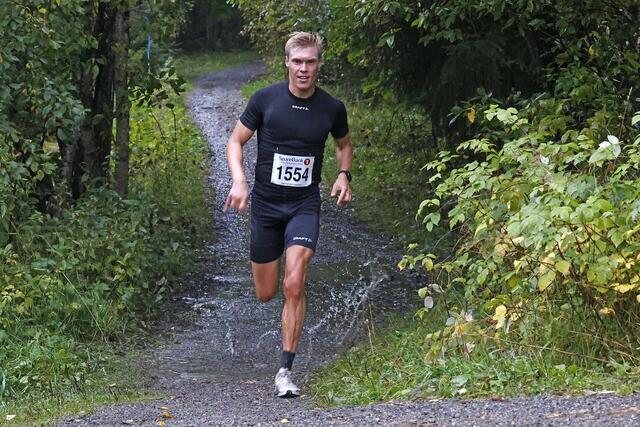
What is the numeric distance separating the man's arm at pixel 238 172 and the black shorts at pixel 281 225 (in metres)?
0.24

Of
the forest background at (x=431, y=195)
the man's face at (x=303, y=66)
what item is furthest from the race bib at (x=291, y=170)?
the forest background at (x=431, y=195)

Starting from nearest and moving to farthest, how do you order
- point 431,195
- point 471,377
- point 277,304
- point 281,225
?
point 471,377 < point 281,225 < point 277,304 < point 431,195

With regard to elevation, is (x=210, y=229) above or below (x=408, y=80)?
below

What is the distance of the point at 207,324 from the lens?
10.3 metres

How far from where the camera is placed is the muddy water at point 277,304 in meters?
9.01

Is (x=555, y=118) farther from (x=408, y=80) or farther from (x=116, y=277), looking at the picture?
(x=408, y=80)

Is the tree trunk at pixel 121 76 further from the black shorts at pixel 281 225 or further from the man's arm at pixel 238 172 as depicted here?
the black shorts at pixel 281 225

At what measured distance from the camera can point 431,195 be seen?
16469 millimetres

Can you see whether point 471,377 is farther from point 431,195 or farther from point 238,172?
point 431,195

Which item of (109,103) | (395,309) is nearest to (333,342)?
(395,309)

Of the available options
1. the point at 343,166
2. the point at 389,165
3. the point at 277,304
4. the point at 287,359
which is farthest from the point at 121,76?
the point at 389,165

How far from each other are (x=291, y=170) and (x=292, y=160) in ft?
0.23

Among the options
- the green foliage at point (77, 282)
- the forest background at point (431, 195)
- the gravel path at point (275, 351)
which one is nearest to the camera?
the gravel path at point (275, 351)

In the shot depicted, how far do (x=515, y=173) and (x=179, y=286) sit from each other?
5.10 m
